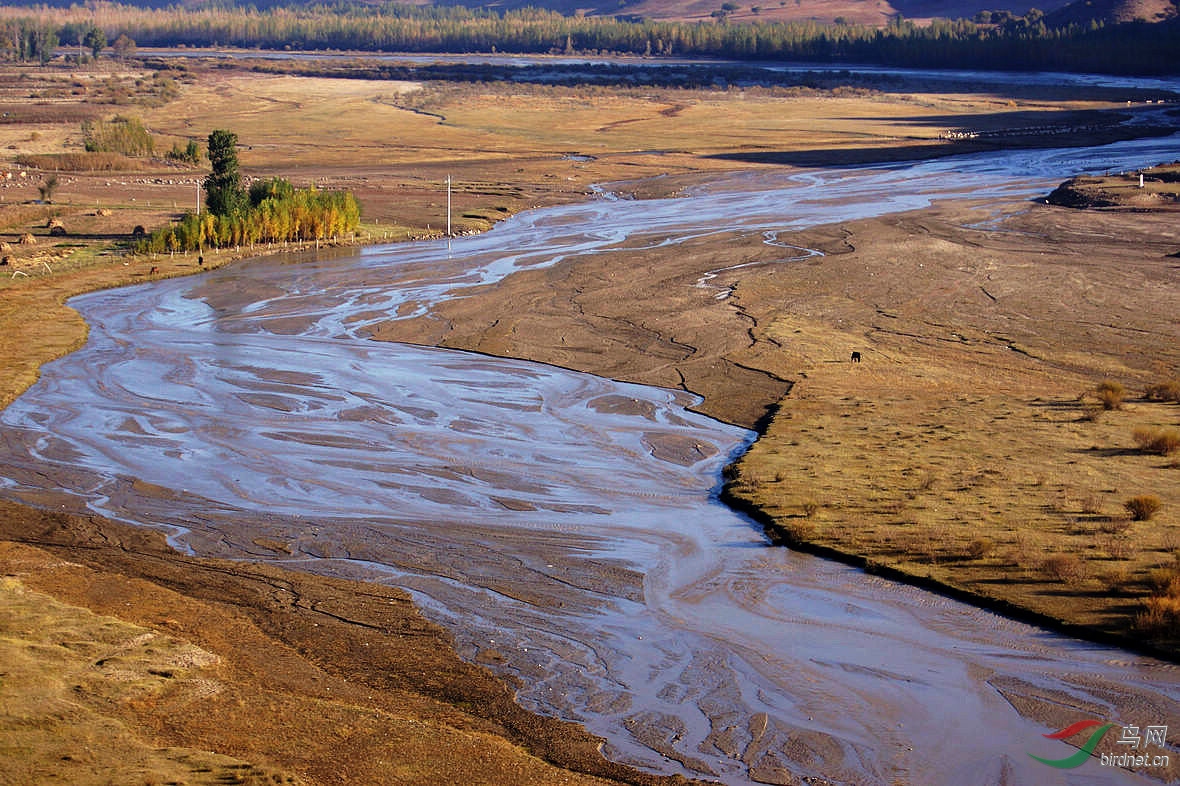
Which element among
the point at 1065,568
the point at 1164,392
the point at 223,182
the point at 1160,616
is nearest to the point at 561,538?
the point at 1065,568

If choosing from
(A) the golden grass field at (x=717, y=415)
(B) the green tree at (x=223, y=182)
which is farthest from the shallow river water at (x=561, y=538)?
(B) the green tree at (x=223, y=182)

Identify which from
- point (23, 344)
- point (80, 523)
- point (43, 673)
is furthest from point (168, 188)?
point (43, 673)

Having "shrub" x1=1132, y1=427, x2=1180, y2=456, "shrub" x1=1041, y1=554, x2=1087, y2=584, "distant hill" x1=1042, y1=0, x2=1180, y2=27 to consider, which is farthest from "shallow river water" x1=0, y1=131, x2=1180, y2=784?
"distant hill" x1=1042, y1=0, x2=1180, y2=27

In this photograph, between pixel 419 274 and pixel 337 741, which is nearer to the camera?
pixel 337 741

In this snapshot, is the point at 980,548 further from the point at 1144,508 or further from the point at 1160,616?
the point at 1160,616

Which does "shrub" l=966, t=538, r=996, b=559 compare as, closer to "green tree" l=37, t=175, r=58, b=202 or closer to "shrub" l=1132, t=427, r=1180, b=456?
"shrub" l=1132, t=427, r=1180, b=456

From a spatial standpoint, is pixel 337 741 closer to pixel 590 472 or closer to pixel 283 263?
pixel 590 472
